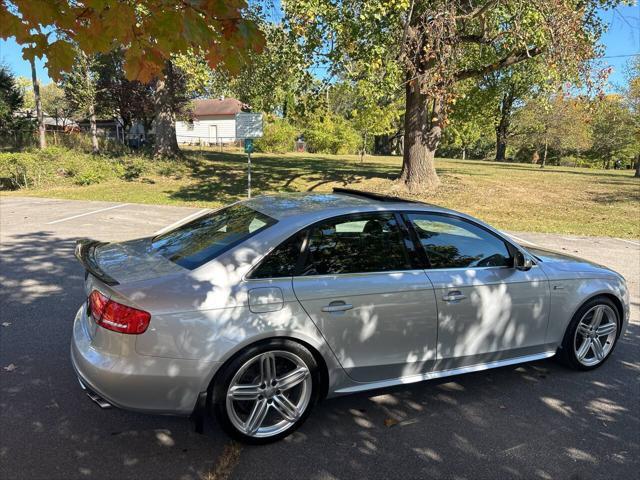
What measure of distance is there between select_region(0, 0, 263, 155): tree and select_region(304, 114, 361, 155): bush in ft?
133

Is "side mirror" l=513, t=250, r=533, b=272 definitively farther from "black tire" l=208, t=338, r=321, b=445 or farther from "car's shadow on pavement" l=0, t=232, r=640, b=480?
"black tire" l=208, t=338, r=321, b=445

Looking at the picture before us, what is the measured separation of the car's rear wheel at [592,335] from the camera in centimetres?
402

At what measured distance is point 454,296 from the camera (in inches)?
134

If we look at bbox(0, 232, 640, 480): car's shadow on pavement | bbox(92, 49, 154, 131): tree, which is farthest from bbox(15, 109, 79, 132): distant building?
bbox(0, 232, 640, 480): car's shadow on pavement

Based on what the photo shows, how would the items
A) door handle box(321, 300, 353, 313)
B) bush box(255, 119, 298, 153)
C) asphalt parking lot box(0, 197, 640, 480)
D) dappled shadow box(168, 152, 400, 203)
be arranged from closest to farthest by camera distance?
asphalt parking lot box(0, 197, 640, 480) < door handle box(321, 300, 353, 313) < dappled shadow box(168, 152, 400, 203) < bush box(255, 119, 298, 153)

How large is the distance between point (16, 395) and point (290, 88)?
11131 millimetres

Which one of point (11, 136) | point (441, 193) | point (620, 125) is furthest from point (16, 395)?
point (620, 125)

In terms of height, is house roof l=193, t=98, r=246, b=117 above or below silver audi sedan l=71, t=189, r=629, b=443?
above

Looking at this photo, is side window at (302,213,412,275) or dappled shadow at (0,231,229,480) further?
side window at (302,213,412,275)

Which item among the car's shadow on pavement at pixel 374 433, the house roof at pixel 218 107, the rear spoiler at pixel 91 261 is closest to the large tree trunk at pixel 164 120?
the car's shadow on pavement at pixel 374 433

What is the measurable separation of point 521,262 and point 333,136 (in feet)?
136

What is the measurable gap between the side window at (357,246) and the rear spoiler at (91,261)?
118 cm

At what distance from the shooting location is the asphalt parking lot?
2.78m

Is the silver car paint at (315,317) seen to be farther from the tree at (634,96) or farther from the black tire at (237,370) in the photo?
the tree at (634,96)
